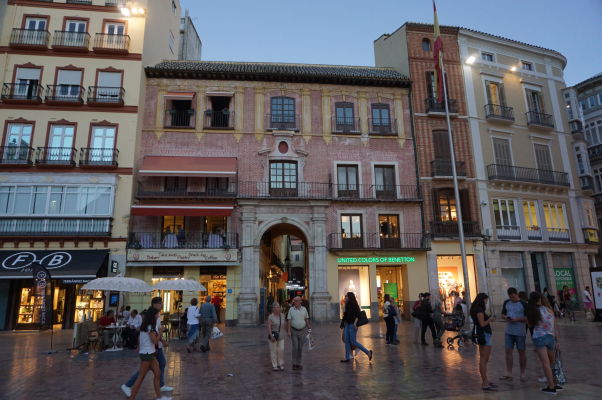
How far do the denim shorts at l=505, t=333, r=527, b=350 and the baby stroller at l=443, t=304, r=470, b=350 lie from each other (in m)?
4.37

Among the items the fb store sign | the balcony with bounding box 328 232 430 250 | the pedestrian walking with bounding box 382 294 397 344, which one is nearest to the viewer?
the pedestrian walking with bounding box 382 294 397 344

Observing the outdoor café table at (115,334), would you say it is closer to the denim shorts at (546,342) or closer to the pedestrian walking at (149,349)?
the pedestrian walking at (149,349)

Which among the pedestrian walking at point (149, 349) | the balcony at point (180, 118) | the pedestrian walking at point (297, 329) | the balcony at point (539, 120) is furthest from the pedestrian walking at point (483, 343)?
the balcony at point (539, 120)

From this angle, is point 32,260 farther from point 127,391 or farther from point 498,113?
point 498,113

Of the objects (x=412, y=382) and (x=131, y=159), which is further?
(x=131, y=159)

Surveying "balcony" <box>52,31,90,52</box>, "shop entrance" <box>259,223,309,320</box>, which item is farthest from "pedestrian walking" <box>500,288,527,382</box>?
"balcony" <box>52,31,90,52</box>

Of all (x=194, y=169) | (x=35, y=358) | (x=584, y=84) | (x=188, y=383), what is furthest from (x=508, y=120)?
(x=35, y=358)

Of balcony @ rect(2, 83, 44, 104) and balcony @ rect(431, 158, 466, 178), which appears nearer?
balcony @ rect(2, 83, 44, 104)

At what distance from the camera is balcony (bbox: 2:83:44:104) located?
74.4 feet

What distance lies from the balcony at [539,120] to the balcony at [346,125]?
12955 millimetres

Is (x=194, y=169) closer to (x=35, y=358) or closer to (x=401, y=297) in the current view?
(x=35, y=358)

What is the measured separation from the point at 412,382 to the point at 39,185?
73.2ft

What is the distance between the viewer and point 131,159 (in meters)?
23.0

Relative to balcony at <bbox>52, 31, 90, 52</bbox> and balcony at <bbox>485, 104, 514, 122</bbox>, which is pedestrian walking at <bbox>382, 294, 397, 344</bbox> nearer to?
balcony at <bbox>485, 104, 514, 122</bbox>
